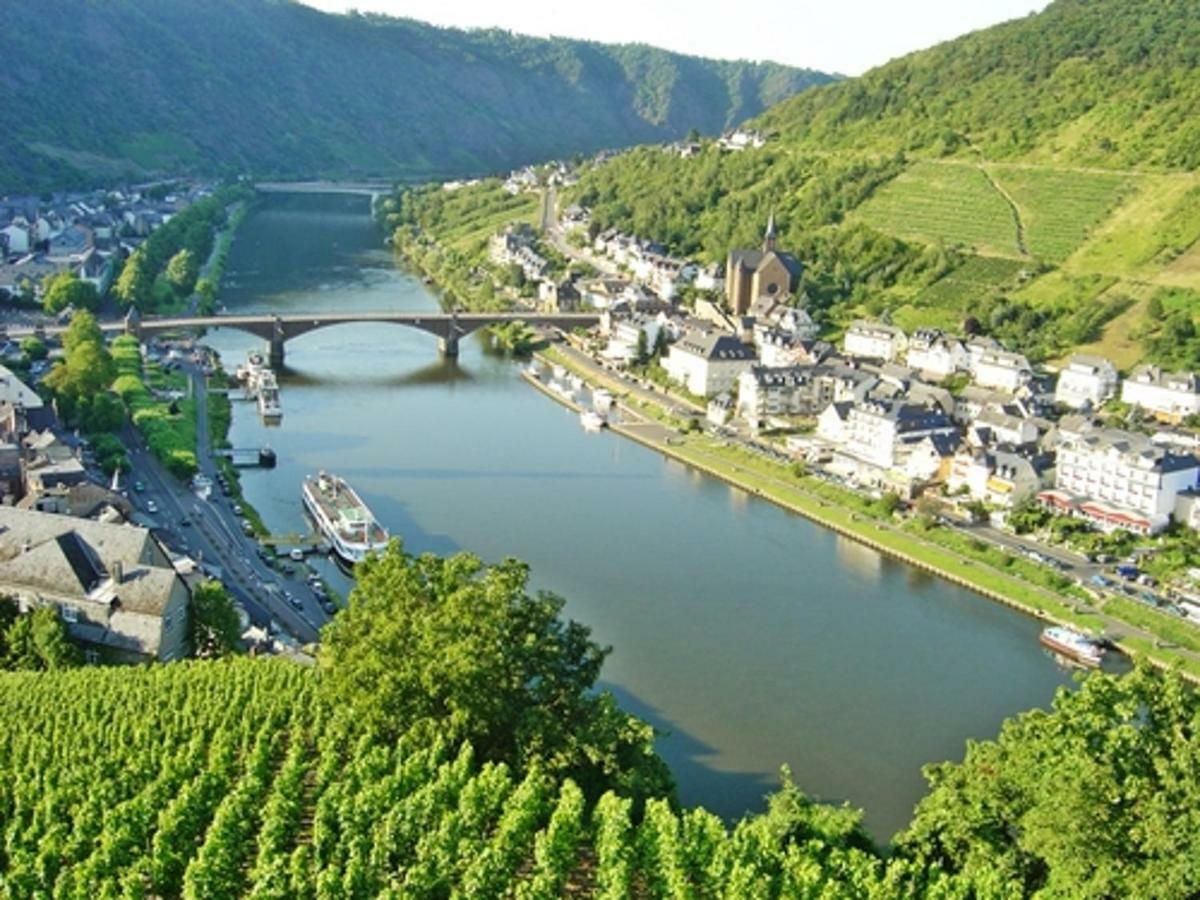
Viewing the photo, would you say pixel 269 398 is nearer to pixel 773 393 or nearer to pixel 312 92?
pixel 773 393

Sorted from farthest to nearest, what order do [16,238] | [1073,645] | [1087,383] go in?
1. [16,238]
2. [1087,383]
3. [1073,645]

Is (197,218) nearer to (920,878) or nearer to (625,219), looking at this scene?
(625,219)

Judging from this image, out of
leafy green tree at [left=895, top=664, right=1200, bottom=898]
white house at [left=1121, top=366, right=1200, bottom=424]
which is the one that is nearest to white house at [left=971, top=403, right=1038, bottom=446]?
white house at [left=1121, top=366, right=1200, bottom=424]

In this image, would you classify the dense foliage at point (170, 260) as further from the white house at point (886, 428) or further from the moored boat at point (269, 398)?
the white house at point (886, 428)

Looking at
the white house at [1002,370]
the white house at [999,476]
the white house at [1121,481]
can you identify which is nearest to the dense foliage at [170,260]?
the white house at [1002,370]

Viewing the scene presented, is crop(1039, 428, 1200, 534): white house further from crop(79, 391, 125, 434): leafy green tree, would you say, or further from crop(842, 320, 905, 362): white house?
crop(79, 391, 125, 434): leafy green tree

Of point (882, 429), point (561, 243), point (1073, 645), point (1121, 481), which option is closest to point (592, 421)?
point (882, 429)

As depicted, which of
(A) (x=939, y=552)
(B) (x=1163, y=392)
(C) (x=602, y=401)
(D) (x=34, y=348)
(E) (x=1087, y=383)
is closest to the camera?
(A) (x=939, y=552)
